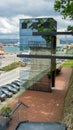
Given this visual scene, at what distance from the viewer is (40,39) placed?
32.2 m

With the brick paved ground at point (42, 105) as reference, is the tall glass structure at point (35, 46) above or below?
above

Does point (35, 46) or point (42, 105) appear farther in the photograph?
point (35, 46)

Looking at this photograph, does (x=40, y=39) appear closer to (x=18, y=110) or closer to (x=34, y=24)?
(x=34, y=24)

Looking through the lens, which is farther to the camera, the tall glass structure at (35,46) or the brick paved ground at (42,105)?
the tall glass structure at (35,46)

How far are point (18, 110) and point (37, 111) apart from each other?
445cm

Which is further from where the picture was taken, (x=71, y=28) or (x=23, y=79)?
(x=23, y=79)

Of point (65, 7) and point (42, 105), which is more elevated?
point (65, 7)

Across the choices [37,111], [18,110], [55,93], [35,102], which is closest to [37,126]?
[18,110]

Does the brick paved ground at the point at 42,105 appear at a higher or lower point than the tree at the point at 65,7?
lower

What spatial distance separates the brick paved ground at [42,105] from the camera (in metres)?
20.7

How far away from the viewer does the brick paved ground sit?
67.9ft

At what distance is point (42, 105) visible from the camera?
83.2 ft

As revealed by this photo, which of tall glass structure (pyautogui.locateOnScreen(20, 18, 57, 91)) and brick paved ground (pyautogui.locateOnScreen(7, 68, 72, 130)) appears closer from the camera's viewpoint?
brick paved ground (pyautogui.locateOnScreen(7, 68, 72, 130))

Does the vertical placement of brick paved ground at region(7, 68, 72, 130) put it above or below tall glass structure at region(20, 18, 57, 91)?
below
